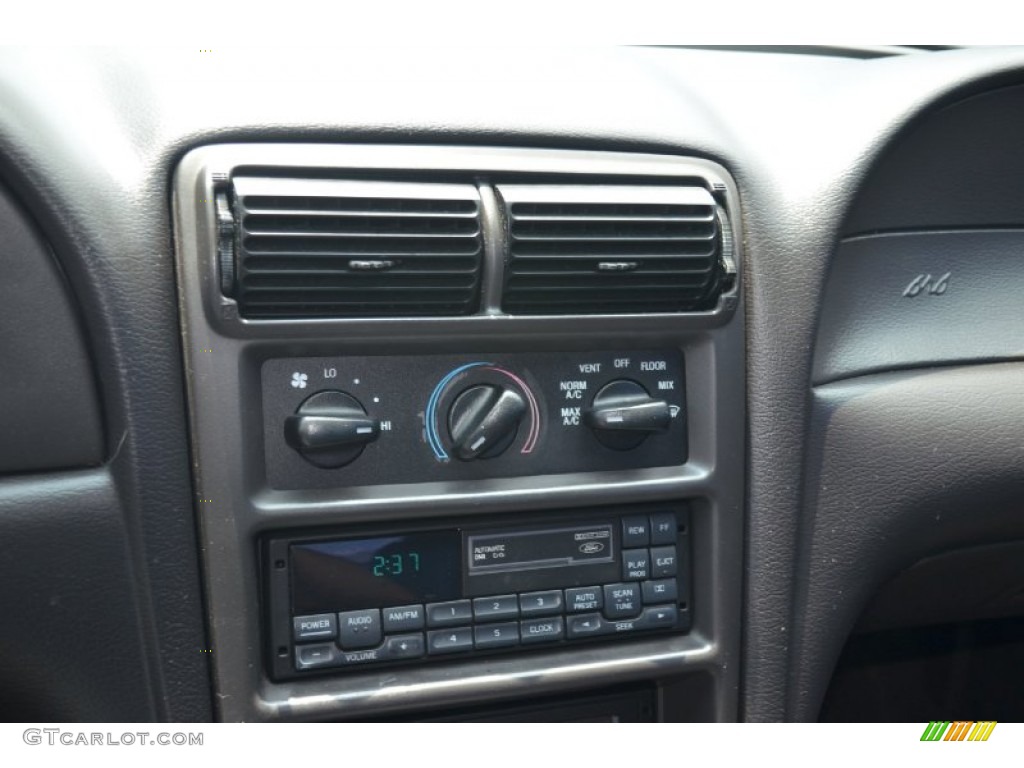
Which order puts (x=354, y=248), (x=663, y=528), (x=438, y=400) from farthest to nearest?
(x=663, y=528) → (x=438, y=400) → (x=354, y=248)

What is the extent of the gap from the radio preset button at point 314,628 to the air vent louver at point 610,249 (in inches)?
15.2

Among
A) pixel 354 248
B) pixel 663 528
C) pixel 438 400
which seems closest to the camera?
pixel 354 248

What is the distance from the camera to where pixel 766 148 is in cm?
137

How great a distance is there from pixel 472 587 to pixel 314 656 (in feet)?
0.61

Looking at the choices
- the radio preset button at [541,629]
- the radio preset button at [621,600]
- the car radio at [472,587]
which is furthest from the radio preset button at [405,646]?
the radio preset button at [621,600]

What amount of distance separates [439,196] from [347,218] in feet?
0.33

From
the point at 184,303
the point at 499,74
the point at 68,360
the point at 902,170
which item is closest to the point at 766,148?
the point at 902,170

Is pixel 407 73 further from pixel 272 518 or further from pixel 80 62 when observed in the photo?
pixel 272 518

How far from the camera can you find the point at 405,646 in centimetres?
125

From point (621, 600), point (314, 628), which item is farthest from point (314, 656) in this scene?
point (621, 600)

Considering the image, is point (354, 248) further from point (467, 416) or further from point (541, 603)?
point (541, 603)

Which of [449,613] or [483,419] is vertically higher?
[483,419]

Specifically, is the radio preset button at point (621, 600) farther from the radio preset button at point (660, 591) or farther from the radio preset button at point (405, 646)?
the radio preset button at point (405, 646)

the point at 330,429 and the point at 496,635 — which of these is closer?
the point at 330,429
